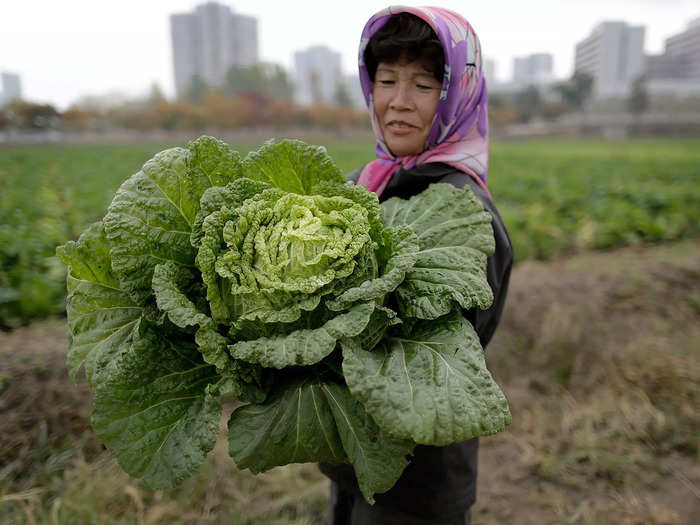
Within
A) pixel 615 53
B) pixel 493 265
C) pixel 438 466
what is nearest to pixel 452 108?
pixel 493 265

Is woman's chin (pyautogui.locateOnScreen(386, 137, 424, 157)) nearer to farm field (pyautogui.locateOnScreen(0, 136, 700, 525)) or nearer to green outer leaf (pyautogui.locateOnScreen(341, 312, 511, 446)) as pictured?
green outer leaf (pyautogui.locateOnScreen(341, 312, 511, 446))

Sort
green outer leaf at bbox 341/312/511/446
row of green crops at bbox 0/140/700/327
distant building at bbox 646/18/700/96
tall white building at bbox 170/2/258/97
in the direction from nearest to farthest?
green outer leaf at bbox 341/312/511/446
row of green crops at bbox 0/140/700/327
tall white building at bbox 170/2/258/97
distant building at bbox 646/18/700/96

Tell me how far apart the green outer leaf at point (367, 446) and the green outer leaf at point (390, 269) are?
0.23m

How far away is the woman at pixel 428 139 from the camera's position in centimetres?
155

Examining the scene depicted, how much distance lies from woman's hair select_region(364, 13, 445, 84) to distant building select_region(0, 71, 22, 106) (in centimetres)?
566

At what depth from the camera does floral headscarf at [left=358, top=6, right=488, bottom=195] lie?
155cm

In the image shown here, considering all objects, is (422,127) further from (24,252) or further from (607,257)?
(607,257)

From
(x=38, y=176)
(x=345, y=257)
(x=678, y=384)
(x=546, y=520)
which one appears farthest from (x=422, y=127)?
(x=38, y=176)

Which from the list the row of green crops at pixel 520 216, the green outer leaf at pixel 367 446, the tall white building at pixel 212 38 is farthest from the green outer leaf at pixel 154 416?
the tall white building at pixel 212 38

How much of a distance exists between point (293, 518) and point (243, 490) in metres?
0.35

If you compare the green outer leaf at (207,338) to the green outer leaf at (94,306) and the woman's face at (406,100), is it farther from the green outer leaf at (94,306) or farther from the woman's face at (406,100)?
the woman's face at (406,100)

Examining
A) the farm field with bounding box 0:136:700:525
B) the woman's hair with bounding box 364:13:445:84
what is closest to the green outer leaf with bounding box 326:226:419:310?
the woman's hair with bounding box 364:13:445:84

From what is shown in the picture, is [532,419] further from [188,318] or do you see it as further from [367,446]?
[188,318]

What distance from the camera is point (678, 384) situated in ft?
11.8
